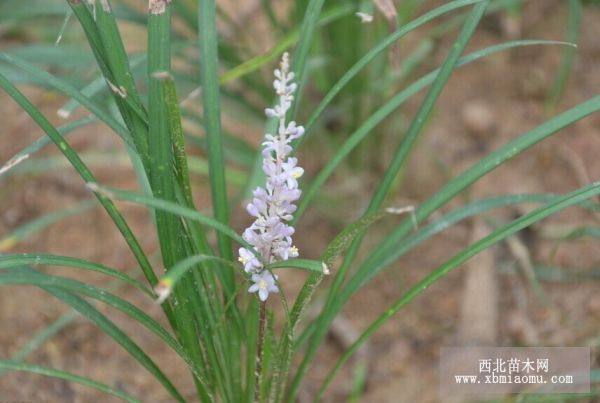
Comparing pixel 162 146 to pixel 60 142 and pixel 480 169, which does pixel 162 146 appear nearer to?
pixel 60 142

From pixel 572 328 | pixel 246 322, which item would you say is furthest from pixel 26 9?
pixel 572 328

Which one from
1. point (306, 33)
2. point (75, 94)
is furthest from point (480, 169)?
point (75, 94)

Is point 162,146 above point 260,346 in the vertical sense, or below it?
above

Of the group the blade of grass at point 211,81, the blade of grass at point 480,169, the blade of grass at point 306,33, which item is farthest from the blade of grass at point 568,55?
the blade of grass at point 211,81

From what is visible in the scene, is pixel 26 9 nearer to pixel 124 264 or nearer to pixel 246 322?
pixel 124 264

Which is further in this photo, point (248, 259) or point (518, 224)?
point (518, 224)

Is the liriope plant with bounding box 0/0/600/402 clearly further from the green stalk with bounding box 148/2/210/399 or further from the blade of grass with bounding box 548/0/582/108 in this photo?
the blade of grass with bounding box 548/0/582/108

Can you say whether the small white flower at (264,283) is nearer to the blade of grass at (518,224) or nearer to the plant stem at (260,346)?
the plant stem at (260,346)
